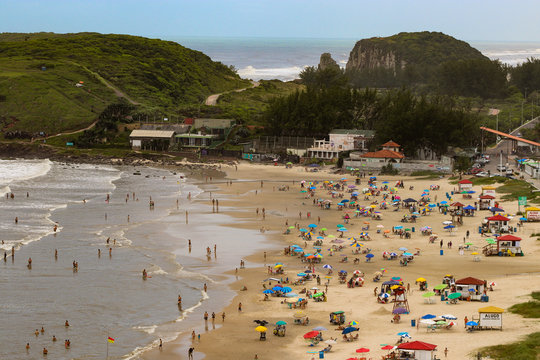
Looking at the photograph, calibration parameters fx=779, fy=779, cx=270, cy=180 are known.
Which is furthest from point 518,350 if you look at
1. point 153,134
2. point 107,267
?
point 153,134

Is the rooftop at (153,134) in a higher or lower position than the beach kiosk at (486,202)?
higher

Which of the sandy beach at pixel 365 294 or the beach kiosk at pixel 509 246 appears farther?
the beach kiosk at pixel 509 246

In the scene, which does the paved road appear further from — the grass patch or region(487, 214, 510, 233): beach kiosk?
the grass patch

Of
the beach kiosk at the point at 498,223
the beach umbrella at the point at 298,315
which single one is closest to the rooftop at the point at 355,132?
the beach kiosk at the point at 498,223

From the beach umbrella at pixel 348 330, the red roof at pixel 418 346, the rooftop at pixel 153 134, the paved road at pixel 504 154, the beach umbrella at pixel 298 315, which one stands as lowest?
the beach umbrella at pixel 298 315

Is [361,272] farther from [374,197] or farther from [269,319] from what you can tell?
[374,197]

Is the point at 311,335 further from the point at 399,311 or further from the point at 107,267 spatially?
the point at 107,267

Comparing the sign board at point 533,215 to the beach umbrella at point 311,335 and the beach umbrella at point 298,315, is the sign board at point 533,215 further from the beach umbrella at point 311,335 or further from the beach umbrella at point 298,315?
the beach umbrella at point 311,335
